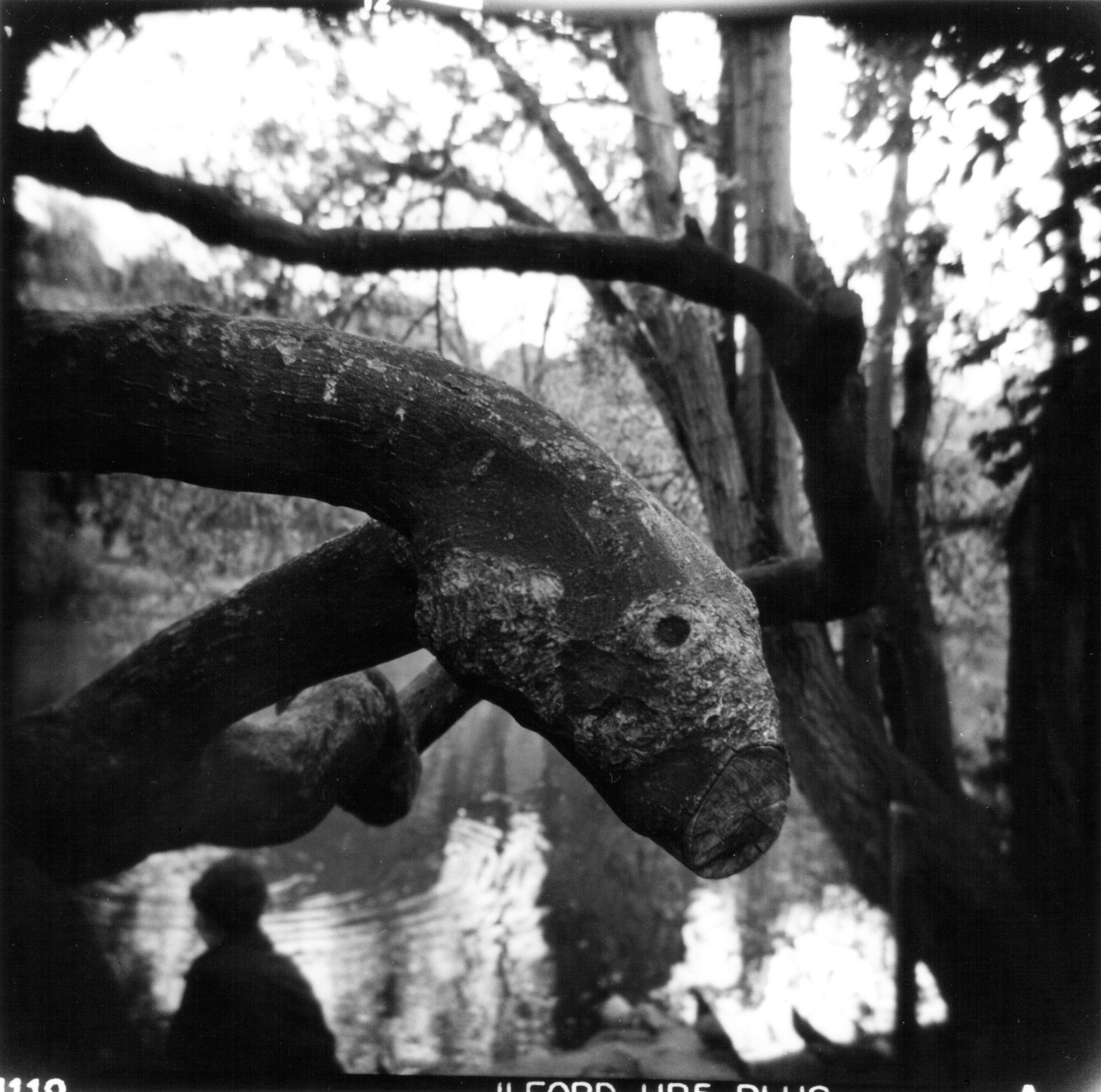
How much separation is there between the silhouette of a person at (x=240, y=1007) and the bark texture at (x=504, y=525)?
2.90ft

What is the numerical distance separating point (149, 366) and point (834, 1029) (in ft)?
5.33

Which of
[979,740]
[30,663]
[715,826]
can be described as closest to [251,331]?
[715,826]

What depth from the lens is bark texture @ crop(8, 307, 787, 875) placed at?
1.07m

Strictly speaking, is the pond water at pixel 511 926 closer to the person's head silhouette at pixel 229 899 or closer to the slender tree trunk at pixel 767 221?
the person's head silhouette at pixel 229 899

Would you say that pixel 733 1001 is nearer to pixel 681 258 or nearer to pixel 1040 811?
pixel 1040 811

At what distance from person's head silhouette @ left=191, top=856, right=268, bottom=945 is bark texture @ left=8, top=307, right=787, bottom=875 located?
32.3 inches

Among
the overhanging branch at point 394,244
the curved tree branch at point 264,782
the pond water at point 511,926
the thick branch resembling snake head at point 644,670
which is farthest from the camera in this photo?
the pond water at point 511,926

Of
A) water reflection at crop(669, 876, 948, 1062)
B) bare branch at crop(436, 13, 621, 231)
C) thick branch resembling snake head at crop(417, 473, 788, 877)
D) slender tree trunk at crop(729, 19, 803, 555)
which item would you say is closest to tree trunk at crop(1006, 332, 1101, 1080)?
water reflection at crop(669, 876, 948, 1062)

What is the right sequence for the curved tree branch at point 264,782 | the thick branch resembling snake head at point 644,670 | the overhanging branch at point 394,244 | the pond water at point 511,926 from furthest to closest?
1. the pond water at point 511,926
2. the overhanging branch at point 394,244
3. the curved tree branch at point 264,782
4. the thick branch resembling snake head at point 644,670

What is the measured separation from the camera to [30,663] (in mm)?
1867

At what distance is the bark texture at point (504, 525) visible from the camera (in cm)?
107

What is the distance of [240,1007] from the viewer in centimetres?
188

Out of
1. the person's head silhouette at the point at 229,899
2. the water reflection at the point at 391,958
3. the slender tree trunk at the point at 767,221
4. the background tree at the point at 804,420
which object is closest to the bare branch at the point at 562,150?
the background tree at the point at 804,420

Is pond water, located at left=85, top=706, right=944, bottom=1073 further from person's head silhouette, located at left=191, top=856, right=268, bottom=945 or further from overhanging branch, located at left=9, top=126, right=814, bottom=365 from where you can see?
overhanging branch, located at left=9, top=126, right=814, bottom=365
